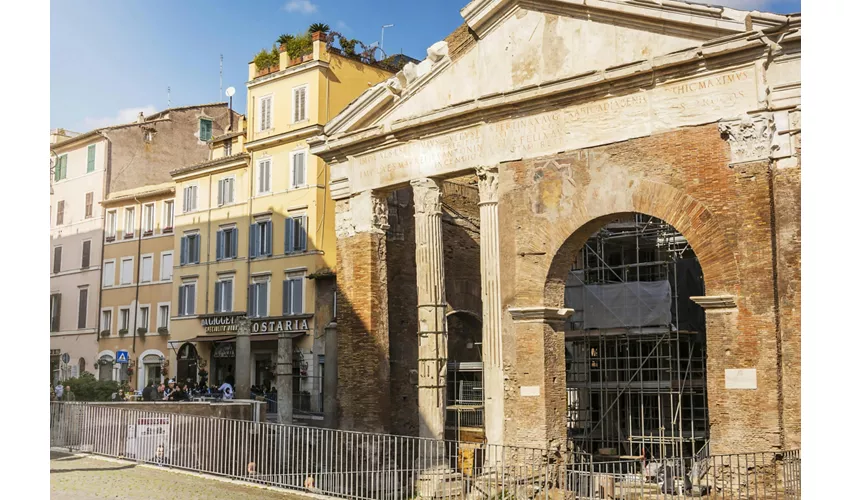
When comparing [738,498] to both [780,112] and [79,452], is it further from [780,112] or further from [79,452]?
[79,452]

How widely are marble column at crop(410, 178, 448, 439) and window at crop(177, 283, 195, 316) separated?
12.6 metres

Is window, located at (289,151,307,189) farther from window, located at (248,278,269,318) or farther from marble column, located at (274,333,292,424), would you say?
marble column, located at (274,333,292,424)

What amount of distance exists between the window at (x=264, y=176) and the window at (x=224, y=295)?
8.48 feet

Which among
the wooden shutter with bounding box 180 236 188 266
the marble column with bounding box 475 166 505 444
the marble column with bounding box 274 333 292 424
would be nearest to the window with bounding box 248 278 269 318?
the wooden shutter with bounding box 180 236 188 266

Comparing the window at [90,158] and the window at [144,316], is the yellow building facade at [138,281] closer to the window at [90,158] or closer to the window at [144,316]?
the window at [144,316]

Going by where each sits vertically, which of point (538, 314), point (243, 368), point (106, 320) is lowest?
point (243, 368)

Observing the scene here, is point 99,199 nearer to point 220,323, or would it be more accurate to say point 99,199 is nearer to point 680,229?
point 220,323

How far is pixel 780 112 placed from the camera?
10.4m

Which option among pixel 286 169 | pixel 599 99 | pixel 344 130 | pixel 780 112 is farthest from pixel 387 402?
pixel 286 169

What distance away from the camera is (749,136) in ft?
34.7

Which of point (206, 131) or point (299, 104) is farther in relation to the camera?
point (206, 131)

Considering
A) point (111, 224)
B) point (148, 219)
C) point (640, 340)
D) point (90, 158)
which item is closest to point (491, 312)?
point (640, 340)

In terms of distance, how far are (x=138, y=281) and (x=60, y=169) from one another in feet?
16.9
